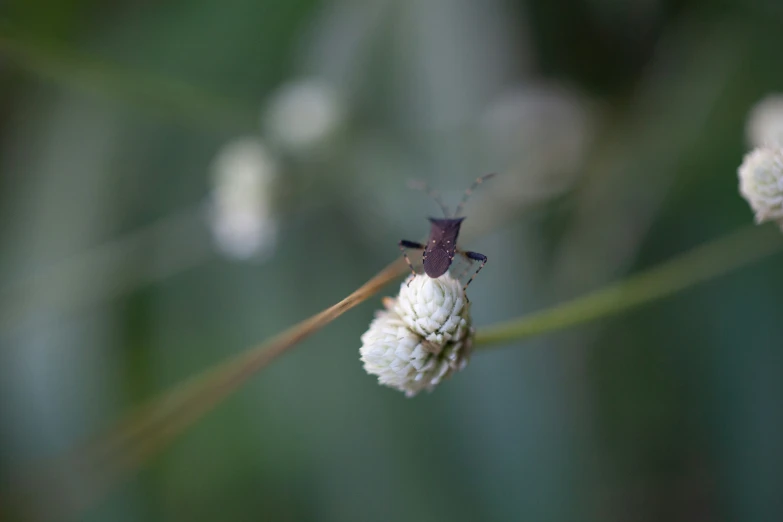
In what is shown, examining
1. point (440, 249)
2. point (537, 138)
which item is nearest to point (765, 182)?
point (440, 249)

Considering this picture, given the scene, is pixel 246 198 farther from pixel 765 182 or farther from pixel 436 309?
pixel 765 182

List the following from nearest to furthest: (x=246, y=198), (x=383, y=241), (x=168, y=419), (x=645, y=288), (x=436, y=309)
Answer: (x=436, y=309)
(x=645, y=288)
(x=168, y=419)
(x=246, y=198)
(x=383, y=241)

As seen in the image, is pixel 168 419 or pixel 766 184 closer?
pixel 766 184

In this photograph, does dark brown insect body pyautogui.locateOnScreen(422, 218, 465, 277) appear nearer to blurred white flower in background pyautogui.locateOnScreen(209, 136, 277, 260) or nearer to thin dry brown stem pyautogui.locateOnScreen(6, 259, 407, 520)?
thin dry brown stem pyautogui.locateOnScreen(6, 259, 407, 520)

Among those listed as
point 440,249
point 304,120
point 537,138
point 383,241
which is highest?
point 304,120

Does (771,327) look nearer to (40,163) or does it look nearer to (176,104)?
(176,104)

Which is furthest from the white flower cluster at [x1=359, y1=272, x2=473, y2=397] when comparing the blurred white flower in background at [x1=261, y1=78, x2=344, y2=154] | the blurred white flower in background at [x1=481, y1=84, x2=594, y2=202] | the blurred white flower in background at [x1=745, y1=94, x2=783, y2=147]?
the blurred white flower in background at [x1=261, y1=78, x2=344, y2=154]
